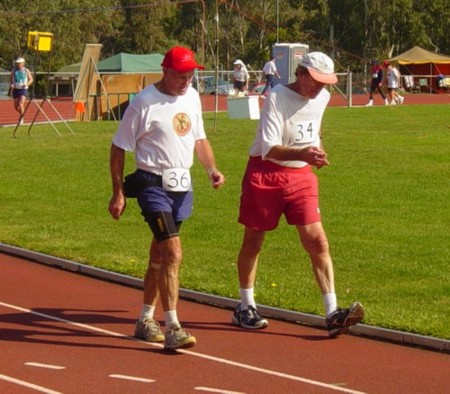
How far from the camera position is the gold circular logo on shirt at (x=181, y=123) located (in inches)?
340

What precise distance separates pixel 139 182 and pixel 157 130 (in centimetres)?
39

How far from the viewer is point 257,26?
90625mm

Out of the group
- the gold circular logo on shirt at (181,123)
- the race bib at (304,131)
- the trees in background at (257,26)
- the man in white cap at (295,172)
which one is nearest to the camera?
the gold circular logo on shirt at (181,123)

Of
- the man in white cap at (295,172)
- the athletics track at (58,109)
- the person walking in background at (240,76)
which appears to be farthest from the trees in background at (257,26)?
the man in white cap at (295,172)

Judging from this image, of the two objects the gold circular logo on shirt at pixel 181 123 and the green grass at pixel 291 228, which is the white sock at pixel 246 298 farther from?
the gold circular logo on shirt at pixel 181 123

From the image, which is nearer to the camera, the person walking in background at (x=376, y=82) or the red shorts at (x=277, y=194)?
the red shorts at (x=277, y=194)

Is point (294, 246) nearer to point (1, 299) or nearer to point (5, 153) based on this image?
point (1, 299)

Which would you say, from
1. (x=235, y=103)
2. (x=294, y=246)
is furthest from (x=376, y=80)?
(x=294, y=246)

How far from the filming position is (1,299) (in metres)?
10.7

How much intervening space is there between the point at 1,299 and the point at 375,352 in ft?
11.9

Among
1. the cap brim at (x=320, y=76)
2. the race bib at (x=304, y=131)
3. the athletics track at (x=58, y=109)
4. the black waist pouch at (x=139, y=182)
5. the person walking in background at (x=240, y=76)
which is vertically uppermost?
the cap brim at (x=320, y=76)

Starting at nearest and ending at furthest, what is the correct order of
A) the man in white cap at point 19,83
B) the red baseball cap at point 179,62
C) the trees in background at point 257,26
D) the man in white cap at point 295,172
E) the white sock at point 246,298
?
the red baseball cap at point 179,62
the man in white cap at point 295,172
the white sock at point 246,298
the man in white cap at point 19,83
the trees in background at point 257,26

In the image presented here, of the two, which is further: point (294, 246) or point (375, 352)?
point (294, 246)

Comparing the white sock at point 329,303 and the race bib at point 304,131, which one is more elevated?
the race bib at point 304,131
